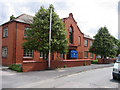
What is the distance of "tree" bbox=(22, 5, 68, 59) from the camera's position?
1514cm

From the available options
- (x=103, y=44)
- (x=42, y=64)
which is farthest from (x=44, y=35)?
(x=103, y=44)

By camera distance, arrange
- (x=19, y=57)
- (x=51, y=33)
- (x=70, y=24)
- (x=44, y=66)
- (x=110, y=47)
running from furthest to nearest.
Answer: (x=110, y=47) < (x=70, y=24) < (x=19, y=57) < (x=51, y=33) < (x=44, y=66)

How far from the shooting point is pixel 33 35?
15773 millimetres

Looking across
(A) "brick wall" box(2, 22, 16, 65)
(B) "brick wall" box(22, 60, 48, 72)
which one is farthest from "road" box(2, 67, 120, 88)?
(A) "brick wall" box(2, 22, 16, 65)

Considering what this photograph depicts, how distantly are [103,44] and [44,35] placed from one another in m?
18.5

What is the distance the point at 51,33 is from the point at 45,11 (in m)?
3.11

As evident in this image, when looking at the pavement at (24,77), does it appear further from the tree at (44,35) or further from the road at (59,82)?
the tree at (44,35)

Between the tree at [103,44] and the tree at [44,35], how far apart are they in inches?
594

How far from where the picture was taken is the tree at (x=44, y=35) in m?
15.1

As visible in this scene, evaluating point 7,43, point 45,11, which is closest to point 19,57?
point 7,43

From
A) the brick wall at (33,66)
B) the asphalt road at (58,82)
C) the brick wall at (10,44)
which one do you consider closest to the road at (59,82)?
the asphalt road at (58,82)

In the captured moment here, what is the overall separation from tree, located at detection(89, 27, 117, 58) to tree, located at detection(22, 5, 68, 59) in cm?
1508

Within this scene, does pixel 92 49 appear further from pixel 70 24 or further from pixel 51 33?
pixel 51 33

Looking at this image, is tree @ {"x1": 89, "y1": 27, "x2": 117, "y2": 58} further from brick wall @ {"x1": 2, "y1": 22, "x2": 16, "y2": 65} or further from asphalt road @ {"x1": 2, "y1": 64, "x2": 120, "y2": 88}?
asphalt road @ {"x1": 2, "y1": 64, "x2": 120, "y2": 88}
